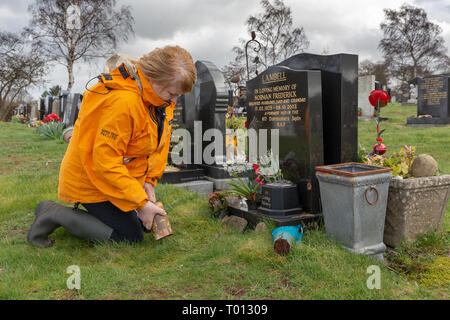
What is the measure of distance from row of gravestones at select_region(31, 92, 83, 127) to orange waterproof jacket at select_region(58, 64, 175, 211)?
10403 mm

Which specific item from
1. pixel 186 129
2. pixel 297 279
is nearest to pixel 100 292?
pixel 297 279

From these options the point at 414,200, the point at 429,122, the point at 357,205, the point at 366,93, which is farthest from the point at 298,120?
the point at 366,93

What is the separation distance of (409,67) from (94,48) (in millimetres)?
30708

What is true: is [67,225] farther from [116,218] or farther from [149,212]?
[149,212]

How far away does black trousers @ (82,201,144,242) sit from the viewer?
3166mm

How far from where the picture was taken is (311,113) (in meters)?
3.71

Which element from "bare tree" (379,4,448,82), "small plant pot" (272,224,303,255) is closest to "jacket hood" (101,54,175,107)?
"small plant pot" (272,224,303,255)

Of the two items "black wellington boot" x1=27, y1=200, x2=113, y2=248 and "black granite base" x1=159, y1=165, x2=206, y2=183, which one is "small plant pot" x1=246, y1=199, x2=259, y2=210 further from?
"black granite base" x1=159, y1=165, x2=206, y2=183

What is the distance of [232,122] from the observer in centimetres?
914

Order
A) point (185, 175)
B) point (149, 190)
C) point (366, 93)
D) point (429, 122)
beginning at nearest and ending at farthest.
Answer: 1. point (149, 190)
2. point (185, 175)
3. point (429, 122)
4. point (366, 93)

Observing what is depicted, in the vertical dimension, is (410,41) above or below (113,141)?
above

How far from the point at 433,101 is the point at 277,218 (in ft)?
46.2

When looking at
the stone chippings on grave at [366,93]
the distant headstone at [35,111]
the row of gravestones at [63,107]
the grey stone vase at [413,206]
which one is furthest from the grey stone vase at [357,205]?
the distant headstone at [35,111]
